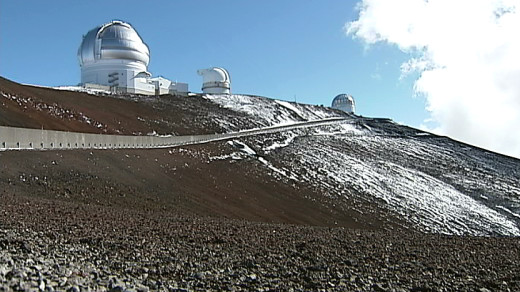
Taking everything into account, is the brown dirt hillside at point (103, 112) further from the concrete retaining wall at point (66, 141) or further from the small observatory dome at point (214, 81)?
the small observatory dome at point (214, 81)

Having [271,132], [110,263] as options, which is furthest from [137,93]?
[110,263]

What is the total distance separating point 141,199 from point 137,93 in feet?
203

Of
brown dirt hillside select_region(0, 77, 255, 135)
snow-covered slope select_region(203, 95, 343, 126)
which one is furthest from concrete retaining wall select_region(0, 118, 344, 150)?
snow-covered slope select_region(203, 95, 343, 126)

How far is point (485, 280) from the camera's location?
9.70m

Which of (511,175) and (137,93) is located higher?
(137,93)

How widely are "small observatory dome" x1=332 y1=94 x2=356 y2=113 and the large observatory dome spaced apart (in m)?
53.0

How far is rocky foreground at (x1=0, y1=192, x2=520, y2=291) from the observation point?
7402 millimetres

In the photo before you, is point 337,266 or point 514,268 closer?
point 337,266

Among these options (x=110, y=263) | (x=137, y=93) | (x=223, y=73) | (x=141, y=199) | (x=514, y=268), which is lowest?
(x=514, y=268)

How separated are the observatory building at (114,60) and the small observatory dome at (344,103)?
52221mm

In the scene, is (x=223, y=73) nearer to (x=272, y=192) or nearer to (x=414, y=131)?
(x=414, y=131)

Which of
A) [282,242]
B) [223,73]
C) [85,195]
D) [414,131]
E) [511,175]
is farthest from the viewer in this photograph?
[223,73]

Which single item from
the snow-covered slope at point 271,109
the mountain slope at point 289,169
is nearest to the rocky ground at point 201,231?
the mountain slope at point 289,169

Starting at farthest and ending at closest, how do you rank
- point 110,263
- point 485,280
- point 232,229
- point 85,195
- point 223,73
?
point 223,73
point 85,195
point 232,229
point 485,280
point 110,263
